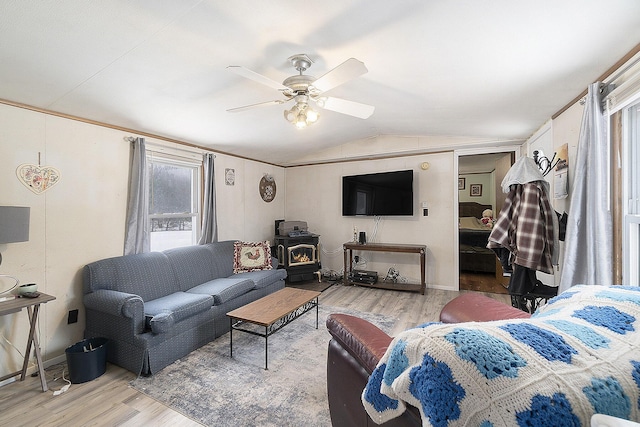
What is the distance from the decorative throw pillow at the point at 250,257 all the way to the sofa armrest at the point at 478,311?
2607 millimetres

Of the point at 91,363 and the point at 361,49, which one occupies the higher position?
the point at 361,49

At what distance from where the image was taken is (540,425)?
53 centimetres

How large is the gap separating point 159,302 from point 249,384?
122 centimetres

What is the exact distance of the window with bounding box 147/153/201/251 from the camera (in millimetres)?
3293

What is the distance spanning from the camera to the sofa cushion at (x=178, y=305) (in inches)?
89.5

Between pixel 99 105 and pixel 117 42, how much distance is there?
3.30 ft

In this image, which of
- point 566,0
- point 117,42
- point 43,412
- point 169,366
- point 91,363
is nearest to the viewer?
point 566,0

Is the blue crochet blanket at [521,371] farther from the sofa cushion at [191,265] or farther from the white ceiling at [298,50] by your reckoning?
the sofa cushion at [191,265]

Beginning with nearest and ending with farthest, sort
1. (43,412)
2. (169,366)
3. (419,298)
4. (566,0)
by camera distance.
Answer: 1. (566,0)
2. (43,412)
3. (169,366)
4. (419,298)

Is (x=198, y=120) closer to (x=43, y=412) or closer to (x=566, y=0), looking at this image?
(x=43, y=412)

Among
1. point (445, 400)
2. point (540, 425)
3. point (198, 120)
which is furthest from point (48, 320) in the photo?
point (540, 425)

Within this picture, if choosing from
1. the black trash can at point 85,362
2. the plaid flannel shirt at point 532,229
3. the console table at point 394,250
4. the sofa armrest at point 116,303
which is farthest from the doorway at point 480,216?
the black trash can at point 85,362

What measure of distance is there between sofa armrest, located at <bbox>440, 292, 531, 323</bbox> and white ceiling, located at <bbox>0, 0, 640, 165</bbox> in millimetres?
1631

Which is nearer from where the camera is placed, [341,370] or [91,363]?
[341,370]
